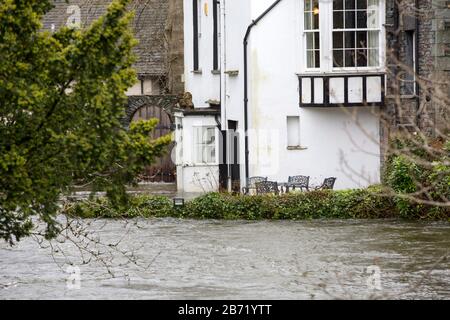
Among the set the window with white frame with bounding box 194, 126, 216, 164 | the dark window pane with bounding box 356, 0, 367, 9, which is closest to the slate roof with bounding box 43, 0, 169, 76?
the window with white frame with bounding box 194, 126, 216, 164

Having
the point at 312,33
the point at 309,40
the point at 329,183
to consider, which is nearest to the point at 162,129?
the point at 309,40

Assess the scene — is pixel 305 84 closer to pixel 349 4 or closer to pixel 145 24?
pixel 349 4

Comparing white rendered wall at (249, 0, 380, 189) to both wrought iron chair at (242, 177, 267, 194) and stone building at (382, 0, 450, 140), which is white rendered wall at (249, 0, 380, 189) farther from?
stone building at (382, 0, 450, 140)

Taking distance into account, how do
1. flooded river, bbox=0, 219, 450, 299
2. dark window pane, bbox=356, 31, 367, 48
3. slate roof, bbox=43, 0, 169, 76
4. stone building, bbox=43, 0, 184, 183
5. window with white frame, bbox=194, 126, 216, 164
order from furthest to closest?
slate roof, bbox=43, 0, 169, 76, stone building, bbox=43, 0, 184, 183, window with white frame, bbox=194, 126, 216, 164, dark window pane, bbox=356, 31, 367, 48, flooded river, bbox=0, 219, 450, 299

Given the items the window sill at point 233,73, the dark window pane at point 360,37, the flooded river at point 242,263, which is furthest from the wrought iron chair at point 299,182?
the window sill at point 233,73

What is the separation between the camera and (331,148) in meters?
34.6

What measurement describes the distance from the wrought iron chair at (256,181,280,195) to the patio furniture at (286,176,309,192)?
36cm

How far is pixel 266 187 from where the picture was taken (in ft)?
109

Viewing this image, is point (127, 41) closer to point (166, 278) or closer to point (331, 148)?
point (166, 278)

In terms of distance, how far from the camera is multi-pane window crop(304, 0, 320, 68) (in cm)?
3406

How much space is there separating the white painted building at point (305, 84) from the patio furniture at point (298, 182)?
2.07 ft

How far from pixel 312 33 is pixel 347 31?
1036 mm

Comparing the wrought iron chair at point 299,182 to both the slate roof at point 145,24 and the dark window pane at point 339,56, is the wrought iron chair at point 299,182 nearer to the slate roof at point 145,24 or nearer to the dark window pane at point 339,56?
the dark window pane at point 339,56

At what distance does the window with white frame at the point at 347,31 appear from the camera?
33.7m
